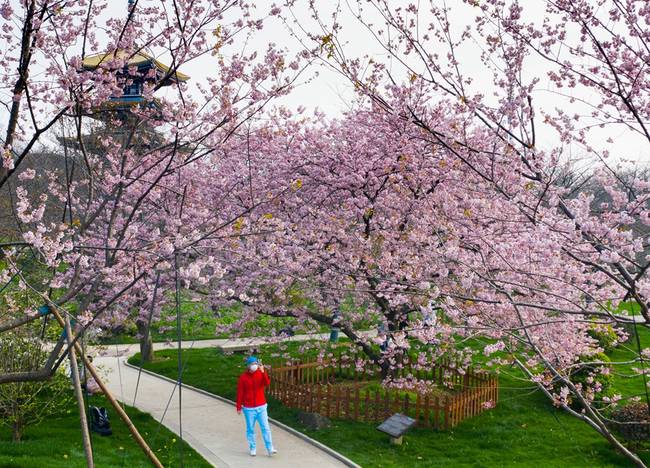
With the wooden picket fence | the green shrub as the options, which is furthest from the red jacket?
the green shrub

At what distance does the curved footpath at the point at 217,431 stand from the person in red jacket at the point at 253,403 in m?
0.25

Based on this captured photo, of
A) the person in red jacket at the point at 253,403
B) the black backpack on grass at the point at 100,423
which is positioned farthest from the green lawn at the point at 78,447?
the person in red jacket at the point at 253,403

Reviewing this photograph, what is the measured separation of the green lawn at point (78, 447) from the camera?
8.16 meters

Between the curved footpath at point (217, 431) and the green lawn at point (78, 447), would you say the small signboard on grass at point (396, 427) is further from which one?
the green lawn at point (78, 447)

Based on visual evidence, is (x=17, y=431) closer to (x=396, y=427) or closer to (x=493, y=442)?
(x=396, y=427)

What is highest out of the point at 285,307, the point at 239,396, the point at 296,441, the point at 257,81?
the point at 257,81

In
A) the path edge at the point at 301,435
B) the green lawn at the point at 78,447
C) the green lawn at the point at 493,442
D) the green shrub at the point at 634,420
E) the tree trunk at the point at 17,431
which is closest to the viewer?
the green lawn at the point at 78,447

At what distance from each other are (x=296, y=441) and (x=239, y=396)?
1326 mm

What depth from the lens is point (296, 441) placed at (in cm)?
987

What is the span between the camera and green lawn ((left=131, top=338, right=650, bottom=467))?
9.04 m

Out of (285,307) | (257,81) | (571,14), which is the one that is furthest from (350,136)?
(571,14)

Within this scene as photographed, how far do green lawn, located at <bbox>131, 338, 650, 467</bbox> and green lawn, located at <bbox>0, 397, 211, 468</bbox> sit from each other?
149 cm

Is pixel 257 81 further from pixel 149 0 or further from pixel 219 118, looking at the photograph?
pixel 149 0

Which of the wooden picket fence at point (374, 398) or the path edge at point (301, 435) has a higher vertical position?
the wooden picket fence at point (374, 398)
